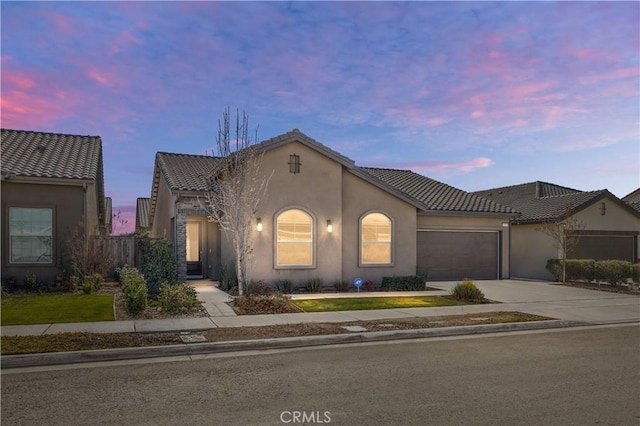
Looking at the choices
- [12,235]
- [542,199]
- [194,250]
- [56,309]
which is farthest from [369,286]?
[542,199]

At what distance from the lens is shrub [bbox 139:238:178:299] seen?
14.2 m

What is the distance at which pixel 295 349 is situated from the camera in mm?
9273

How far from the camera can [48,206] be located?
16.7 metres

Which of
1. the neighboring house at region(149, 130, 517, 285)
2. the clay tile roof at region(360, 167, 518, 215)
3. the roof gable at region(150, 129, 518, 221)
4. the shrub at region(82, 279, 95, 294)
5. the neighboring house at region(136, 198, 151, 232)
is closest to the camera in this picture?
the shrub at region(82, 279, 95, 294)

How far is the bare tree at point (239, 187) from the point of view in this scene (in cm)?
1505

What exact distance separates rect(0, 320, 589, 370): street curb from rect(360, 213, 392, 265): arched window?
788cm

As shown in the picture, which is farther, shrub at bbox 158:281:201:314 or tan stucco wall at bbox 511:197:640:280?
tan stucco wall at bbox 511:197:640:280

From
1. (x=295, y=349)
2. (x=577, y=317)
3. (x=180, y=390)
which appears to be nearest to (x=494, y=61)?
(x=577, y=317)

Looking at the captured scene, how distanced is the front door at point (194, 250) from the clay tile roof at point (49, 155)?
4.66 m

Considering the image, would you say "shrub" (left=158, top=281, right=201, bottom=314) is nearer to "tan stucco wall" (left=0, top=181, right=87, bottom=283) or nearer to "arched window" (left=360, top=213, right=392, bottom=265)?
"tan stucco wall" (left=0, top=181, right=87, bottom=283)

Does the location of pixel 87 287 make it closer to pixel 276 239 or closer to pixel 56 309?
pixel 56 309

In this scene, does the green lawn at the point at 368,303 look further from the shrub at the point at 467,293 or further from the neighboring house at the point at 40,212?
the neighboring house at the point at 40,212

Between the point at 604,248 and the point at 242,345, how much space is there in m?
23.9

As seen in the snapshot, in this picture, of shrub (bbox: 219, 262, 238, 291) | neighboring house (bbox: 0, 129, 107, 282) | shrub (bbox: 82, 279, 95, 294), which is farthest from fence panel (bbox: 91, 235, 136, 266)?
shrub (bbox: 219, 262, 238, 291)
